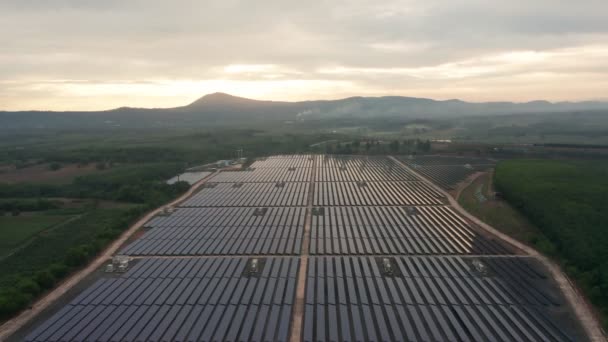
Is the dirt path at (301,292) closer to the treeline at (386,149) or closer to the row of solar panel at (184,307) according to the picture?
the row of solar panel at (184,307)

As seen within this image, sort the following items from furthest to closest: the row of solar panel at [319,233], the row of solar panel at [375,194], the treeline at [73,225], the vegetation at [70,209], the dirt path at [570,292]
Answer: the row of solar panel at [375,194]
the row of solar panel at [319,233]
the vegetation at [70,209]
the treeline at [73,225]
the dirt path at [570,292]

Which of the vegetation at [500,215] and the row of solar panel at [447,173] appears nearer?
the vegetation at [500,215]

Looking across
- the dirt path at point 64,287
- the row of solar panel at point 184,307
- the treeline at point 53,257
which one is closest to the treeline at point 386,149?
the treeline at point 53,257

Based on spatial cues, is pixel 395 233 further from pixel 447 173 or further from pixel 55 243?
pixel 55 243

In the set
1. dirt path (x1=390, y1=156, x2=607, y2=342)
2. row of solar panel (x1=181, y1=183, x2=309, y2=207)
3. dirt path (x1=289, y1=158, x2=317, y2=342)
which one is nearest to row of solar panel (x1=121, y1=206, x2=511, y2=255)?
dirt path (x1=289, y1=158, x2=317, y2=342)

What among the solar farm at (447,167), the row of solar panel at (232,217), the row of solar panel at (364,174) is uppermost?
the solar farm at (447,167)

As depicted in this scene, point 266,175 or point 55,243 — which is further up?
point 266,175

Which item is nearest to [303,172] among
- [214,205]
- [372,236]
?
[214,205]

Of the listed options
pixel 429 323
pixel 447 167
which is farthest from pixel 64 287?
pixel 447 167
